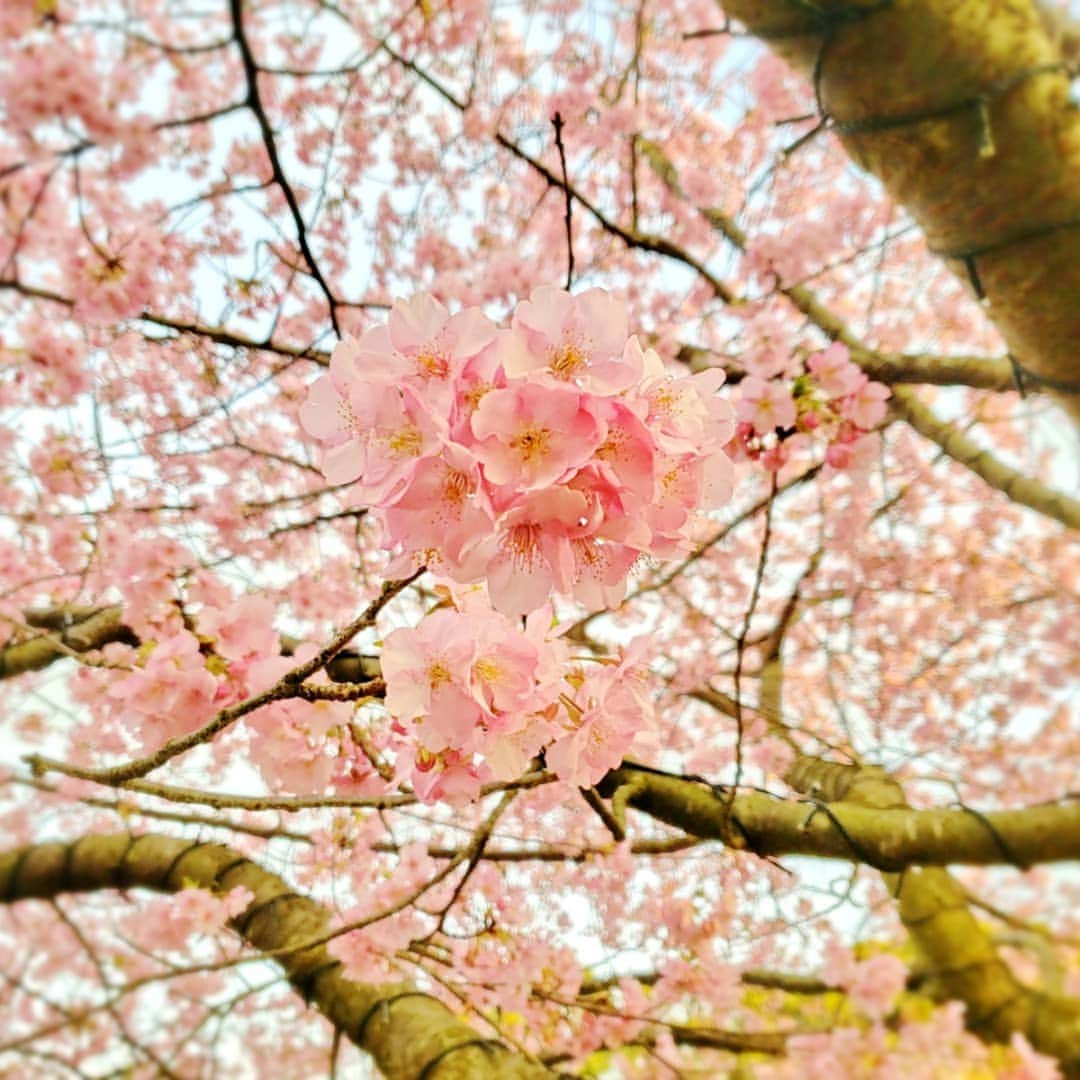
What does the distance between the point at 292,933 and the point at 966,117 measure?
9.06ft

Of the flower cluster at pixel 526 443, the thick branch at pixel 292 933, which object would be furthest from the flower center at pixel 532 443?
the thick branch at pixel 292 933

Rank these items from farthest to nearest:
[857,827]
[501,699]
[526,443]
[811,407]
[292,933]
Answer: [292,933] → [811,407] → [857,827] → [501,699] → [526,443]

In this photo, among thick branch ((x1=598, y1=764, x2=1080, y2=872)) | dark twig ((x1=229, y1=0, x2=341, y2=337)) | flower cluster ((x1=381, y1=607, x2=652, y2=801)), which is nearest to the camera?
flower cluster ((x1=381, y1=607, x2=652, y2=801))

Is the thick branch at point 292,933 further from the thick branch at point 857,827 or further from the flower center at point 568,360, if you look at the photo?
the flower center at point 568,360

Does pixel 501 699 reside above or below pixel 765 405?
below

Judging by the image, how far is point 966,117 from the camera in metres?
1.68

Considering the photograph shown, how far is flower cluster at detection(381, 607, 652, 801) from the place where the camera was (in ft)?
2.92

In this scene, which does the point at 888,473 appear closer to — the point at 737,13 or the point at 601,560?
the point at 737,13

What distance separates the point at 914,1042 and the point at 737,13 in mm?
4049

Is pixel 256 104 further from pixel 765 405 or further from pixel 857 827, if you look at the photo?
pixel 857 827

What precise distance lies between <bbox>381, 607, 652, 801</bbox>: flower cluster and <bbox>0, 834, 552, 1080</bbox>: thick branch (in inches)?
27.7

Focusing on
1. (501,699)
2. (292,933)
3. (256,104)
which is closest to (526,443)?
(501,699)

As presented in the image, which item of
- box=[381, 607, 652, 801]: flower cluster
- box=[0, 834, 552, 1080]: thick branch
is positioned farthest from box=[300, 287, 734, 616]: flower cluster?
box=[0, 834, 552, 1080]: thick branch

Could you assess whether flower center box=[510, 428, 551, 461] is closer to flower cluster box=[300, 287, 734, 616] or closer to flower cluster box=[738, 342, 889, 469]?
flower cluster box=[300, 287, 734, 616]
